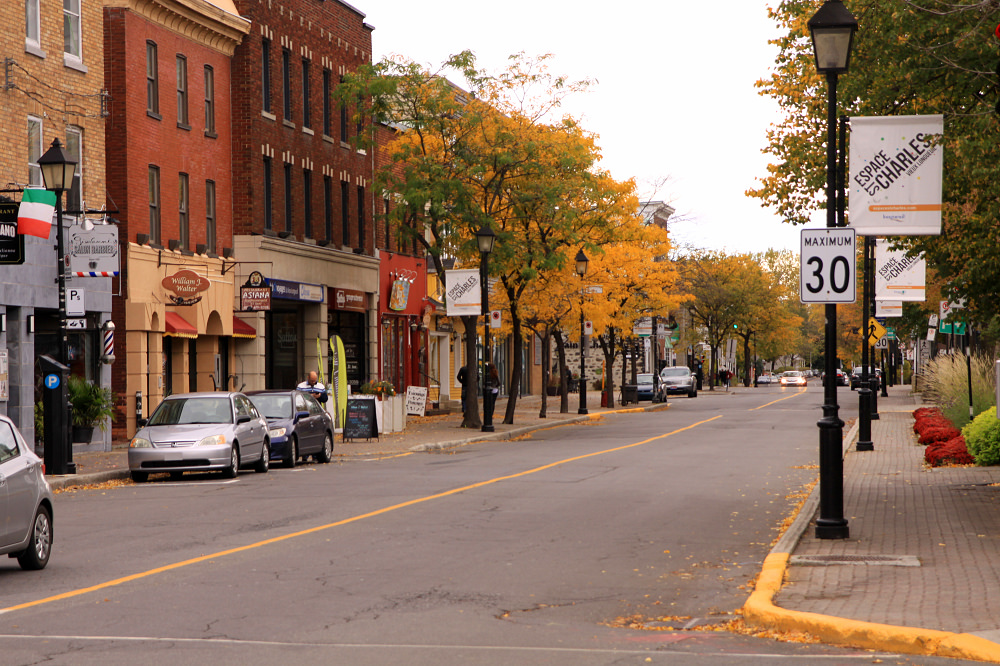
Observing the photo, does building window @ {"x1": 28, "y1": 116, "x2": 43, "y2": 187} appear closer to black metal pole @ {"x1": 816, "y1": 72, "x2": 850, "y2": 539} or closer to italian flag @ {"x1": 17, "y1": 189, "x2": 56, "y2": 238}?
italian flag @ {"x1": 17, "y1": 189, "x2": 56, "y2": 238}

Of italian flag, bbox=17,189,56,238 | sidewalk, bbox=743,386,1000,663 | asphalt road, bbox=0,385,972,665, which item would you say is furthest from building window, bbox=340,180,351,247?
sidewalk, bbox=743,386,1000,663

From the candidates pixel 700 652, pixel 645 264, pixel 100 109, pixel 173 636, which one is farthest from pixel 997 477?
pixel 645 264

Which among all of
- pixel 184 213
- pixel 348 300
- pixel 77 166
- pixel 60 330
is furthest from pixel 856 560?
pixel 348 300

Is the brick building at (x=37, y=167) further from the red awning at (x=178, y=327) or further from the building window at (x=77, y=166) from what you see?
the red awning at (x=178, y=327)

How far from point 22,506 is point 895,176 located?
9415mm

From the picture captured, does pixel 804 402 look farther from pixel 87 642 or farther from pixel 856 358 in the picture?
pixel 856 358

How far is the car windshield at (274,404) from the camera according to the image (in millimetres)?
26250

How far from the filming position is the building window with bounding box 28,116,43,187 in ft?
91.4

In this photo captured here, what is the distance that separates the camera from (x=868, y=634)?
8562mm

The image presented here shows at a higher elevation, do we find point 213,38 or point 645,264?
point 213,38

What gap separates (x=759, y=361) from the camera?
499ft

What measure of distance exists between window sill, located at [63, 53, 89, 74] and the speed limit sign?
2046cm

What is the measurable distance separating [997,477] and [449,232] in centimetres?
2197

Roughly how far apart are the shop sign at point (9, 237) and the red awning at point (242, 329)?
12.6m
